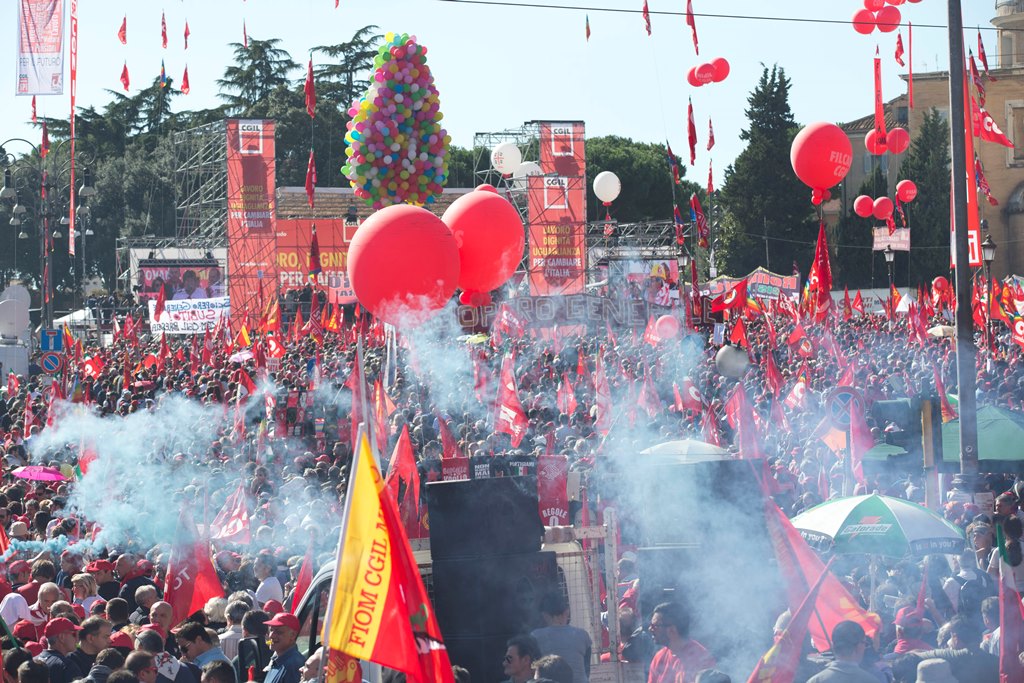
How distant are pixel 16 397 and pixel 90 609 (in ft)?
51.4

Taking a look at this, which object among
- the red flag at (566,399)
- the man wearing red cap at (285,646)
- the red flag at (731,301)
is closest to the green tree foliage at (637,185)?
the red flag at (731,301)

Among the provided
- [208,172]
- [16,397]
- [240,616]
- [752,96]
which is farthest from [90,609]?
[752,96]

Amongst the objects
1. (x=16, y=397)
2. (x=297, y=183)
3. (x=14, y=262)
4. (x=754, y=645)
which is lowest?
(x=754, y=645)

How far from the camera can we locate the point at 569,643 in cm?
648

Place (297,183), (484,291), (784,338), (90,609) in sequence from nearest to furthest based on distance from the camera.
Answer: (90,609), (484,291), (784,338), (297,183)

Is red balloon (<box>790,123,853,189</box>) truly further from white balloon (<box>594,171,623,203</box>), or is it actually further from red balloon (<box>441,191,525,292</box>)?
white balloon (<box>594,171,623,203</box>)

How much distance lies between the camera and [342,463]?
579 inches

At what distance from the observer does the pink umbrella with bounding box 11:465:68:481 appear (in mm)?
14500

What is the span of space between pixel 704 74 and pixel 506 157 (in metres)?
16.9

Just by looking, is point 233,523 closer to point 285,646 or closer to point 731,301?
point 285,646

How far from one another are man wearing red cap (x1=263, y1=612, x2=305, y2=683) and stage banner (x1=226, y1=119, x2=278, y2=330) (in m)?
33.9

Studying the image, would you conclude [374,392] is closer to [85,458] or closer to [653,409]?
[85,458]

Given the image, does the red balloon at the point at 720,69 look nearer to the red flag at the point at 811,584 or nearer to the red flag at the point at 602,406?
the red flag at the point at 602,406

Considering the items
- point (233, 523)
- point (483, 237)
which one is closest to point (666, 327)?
point (483, 237)
